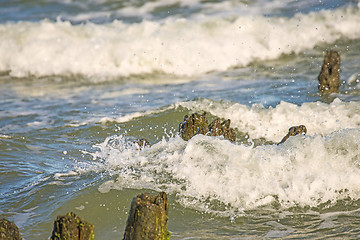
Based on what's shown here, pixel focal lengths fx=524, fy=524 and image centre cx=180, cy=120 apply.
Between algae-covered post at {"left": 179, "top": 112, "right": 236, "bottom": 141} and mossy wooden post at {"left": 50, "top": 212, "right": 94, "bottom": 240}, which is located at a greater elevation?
algae-covered post at {"left": 179, "top": 112, "right": 236, "bottom": 141}

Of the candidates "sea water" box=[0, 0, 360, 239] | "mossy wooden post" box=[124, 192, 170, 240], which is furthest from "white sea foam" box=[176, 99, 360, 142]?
"mossy wooden post" box=[124, 192, 170, 240]

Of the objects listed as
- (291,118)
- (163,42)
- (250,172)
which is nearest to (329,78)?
(291,118)

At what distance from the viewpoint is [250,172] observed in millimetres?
5219

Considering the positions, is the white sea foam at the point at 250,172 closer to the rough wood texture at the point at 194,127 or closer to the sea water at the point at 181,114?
the sea water at the point at 181,114

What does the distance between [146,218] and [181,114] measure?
17.5 feet

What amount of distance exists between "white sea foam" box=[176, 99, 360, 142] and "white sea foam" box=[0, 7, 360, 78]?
14.8 feet

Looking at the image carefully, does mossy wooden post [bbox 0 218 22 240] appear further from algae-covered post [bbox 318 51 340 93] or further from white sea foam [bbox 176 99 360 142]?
algae-covered post [bbox 318 51 340 93]

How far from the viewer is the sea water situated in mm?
4863

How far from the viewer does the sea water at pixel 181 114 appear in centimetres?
486

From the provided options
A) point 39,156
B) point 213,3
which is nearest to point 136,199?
point 39,156

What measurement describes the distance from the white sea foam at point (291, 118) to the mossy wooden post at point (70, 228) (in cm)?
453

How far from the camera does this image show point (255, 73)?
12.0 metres

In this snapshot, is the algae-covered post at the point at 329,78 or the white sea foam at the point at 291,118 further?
the algae-covered post at the point at 329,78

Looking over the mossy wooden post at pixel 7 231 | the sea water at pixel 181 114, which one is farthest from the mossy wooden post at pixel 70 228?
the sea water at pixel 181 114
